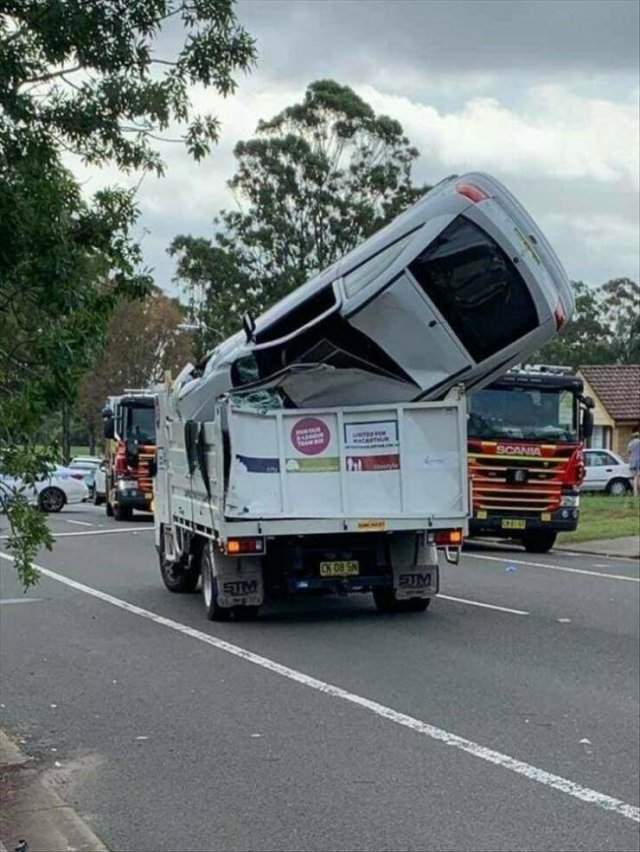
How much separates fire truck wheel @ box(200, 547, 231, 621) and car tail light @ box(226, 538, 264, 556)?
73 cm

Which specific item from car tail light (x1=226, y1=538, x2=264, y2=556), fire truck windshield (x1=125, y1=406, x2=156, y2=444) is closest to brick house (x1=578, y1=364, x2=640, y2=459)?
fire truck windshield (x1=125, y1=406, x2=156, y2=444)

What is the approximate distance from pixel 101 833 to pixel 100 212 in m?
3.12

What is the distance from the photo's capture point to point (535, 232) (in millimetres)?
12523

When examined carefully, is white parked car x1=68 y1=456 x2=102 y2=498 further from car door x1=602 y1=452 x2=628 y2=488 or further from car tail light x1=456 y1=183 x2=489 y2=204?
car tail light x1=456 y1=183 x2=489 y2=204

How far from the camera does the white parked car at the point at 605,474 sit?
44.5 meters

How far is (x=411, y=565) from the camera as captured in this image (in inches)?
562

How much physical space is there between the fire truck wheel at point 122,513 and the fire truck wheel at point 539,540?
12407 mm

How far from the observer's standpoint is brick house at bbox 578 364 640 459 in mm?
40438

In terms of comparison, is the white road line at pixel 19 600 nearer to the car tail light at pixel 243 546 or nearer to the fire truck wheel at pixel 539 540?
the car tail light at pixel 243 546

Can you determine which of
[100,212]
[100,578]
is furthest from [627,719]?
[100,578]

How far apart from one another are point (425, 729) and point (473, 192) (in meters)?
5.40

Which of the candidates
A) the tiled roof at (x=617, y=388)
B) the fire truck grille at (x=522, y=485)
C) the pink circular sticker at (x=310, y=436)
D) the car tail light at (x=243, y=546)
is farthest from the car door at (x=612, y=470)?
the car tail light at (x=243, y=546)

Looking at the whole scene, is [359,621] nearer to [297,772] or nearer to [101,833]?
[297,772]

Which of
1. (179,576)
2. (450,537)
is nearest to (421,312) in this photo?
(450,537)
